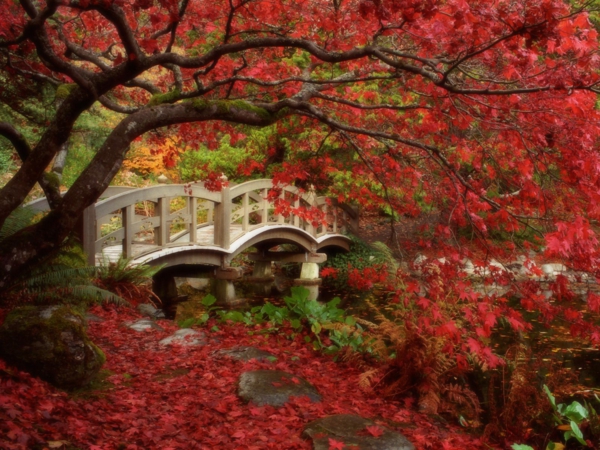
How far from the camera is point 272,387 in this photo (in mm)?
5281

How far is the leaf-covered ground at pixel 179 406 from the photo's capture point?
394 cm

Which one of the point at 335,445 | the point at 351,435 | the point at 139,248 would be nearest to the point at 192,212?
the point at 139,248

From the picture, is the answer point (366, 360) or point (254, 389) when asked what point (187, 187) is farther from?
point (254, 389)

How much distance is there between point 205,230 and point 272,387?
828 cm

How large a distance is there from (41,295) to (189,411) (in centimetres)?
159

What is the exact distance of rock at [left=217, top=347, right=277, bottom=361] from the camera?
6.32 meters

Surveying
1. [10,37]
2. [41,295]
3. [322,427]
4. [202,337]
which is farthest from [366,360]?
[10,37]

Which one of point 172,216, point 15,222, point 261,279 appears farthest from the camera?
point 261,279

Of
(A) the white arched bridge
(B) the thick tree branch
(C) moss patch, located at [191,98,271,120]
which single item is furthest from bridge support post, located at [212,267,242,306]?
(B) the thick tree branch

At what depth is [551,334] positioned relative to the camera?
9734 mm

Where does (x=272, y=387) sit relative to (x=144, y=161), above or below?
below

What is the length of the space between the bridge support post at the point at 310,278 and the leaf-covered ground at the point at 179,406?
735 centimetres

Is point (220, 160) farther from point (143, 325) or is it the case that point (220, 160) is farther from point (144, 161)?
point (143, 325)

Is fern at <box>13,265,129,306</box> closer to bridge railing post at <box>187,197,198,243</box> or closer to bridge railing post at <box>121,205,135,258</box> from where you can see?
bridge railing post at <box>121,205,135,258</box>
